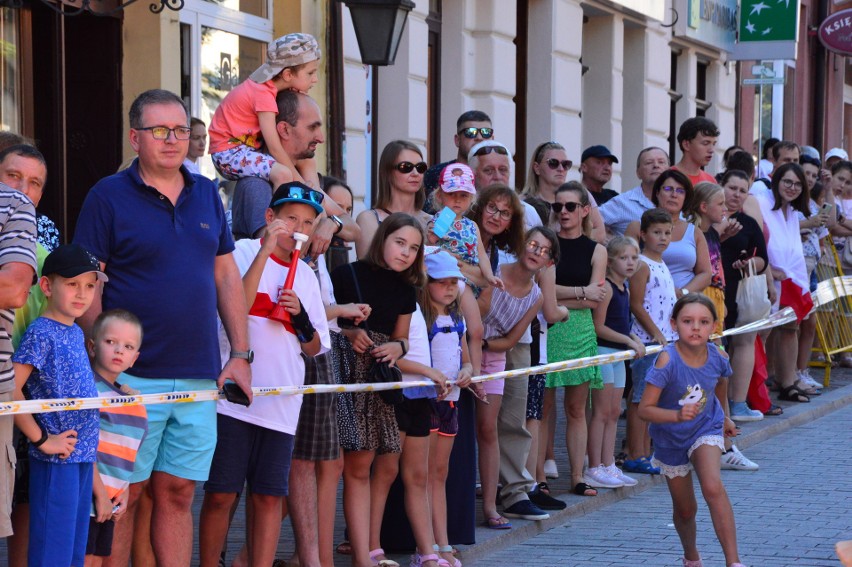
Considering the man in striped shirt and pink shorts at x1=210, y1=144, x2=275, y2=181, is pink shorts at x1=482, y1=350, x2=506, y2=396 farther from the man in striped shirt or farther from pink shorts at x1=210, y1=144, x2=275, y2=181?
the man in striped shirt

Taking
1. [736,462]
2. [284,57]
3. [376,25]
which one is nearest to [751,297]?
[736,462]

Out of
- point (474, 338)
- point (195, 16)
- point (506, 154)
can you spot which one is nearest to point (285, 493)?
point (474, 338)

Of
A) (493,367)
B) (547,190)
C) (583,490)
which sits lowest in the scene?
(583,490)

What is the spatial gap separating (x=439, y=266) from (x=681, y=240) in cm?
386

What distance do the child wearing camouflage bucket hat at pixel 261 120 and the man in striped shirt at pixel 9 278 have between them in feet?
5.12

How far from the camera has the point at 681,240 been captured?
10.6 metres

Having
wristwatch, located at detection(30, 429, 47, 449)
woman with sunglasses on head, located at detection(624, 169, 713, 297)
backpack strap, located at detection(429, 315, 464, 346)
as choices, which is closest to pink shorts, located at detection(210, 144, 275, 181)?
backpack strap, located at detection(429, 315, 464, 346)

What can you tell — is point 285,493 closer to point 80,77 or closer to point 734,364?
point 80,77

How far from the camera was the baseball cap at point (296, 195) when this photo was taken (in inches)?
238

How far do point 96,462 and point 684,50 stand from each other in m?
16.8

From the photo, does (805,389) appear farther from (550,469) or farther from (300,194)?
(300,194)

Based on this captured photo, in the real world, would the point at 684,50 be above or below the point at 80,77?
above

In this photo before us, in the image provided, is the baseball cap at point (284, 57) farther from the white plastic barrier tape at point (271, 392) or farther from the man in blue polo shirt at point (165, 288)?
the white plastic barrier tape at point (271, 392)

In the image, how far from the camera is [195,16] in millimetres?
10836
